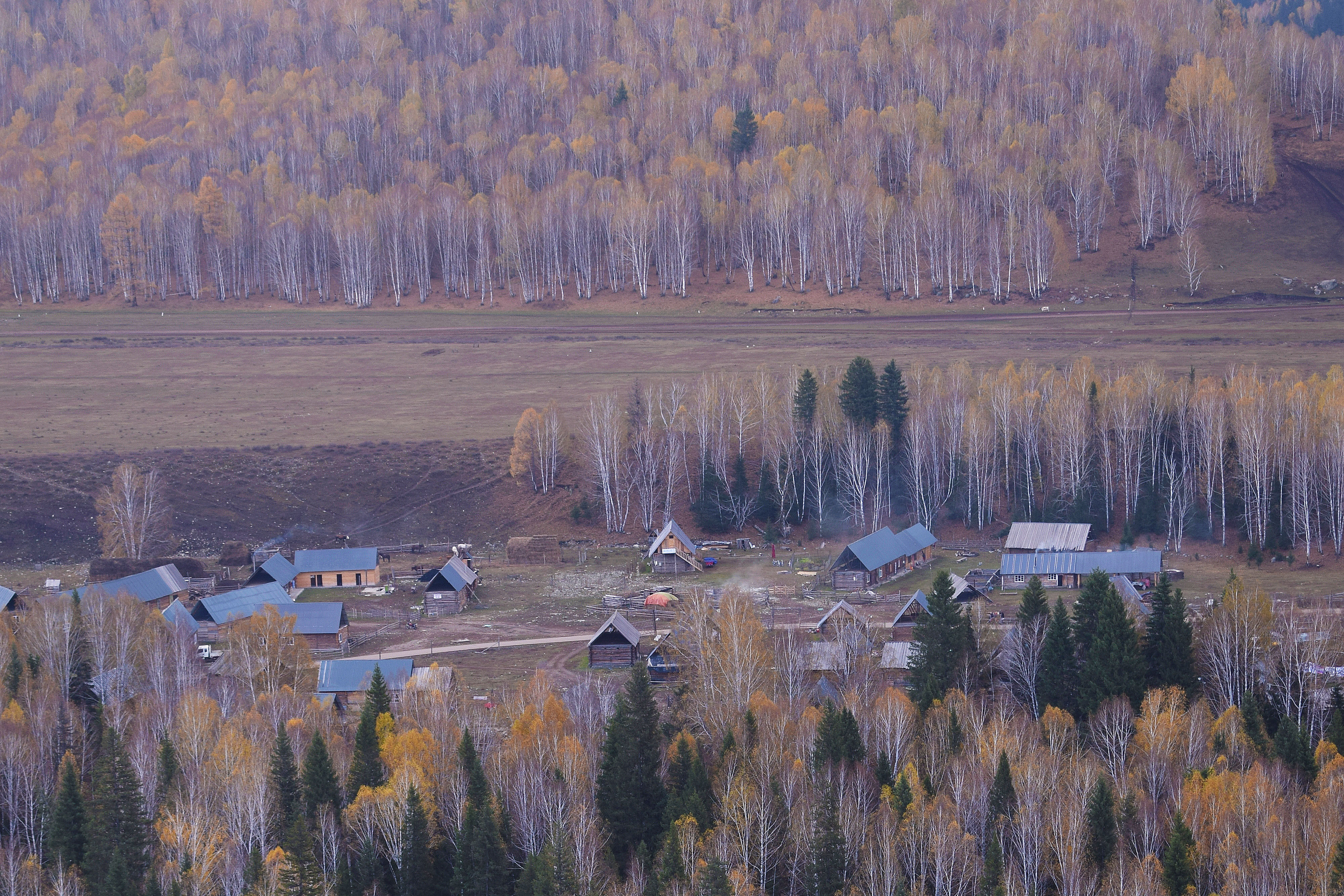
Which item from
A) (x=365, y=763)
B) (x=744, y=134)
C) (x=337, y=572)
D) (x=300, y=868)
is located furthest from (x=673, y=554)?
(x=744, y=134)

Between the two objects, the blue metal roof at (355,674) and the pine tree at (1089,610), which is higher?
the pine tree at (1089,610)

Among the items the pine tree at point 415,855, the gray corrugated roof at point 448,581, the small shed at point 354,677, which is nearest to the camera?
the pine tree at point 415,855

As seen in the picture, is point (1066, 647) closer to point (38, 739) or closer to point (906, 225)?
point (38, 739)

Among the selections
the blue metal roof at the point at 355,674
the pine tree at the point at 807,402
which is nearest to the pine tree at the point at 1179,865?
the blue metal roof at the point at 355,674

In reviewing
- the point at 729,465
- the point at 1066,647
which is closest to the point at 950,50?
the point at 729,465

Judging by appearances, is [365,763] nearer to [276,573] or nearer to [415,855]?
[415,855]

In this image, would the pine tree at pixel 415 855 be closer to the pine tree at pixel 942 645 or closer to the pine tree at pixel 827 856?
the pine tree at pixel 827 856
